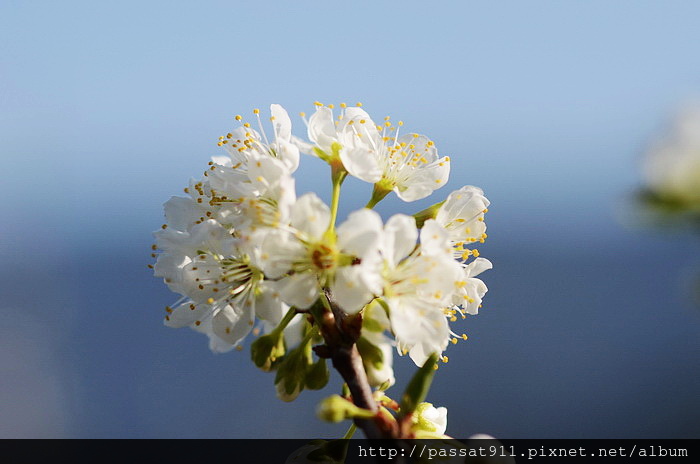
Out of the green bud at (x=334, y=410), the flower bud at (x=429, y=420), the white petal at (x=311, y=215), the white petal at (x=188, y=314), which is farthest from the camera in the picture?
the white petal at (x=188, y=314)

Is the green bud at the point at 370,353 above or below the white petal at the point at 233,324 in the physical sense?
below

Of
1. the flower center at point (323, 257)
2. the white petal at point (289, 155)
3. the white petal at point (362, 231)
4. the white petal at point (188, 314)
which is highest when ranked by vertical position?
the white petal at point (289, 155)

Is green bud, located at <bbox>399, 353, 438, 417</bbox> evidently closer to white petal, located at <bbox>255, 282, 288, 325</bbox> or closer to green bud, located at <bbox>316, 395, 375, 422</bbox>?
green bud, located at <bbox>316, 395, 375, 422</bbox>

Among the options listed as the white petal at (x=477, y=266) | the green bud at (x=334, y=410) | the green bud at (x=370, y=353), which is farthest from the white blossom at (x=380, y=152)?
the green bud at (x=334, y=410)

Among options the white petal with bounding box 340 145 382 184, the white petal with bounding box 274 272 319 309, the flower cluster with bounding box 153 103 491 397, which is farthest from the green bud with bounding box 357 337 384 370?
the white petal with bounding box 340 145 382 184

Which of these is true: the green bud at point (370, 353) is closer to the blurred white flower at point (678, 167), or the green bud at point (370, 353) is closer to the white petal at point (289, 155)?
the white petal at point (289, 155)

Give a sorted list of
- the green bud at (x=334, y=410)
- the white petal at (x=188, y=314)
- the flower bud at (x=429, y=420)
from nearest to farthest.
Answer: the green bud at (x=334, y=410) < the flower bud at (x=429, y=420) < the white petal at (x=188, y=314)

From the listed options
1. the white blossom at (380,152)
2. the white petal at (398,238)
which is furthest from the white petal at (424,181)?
the white petal at (398,238)

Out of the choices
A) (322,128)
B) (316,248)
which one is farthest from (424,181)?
(316,248)

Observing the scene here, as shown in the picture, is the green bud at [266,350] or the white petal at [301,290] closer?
the white petal at [301,290]
